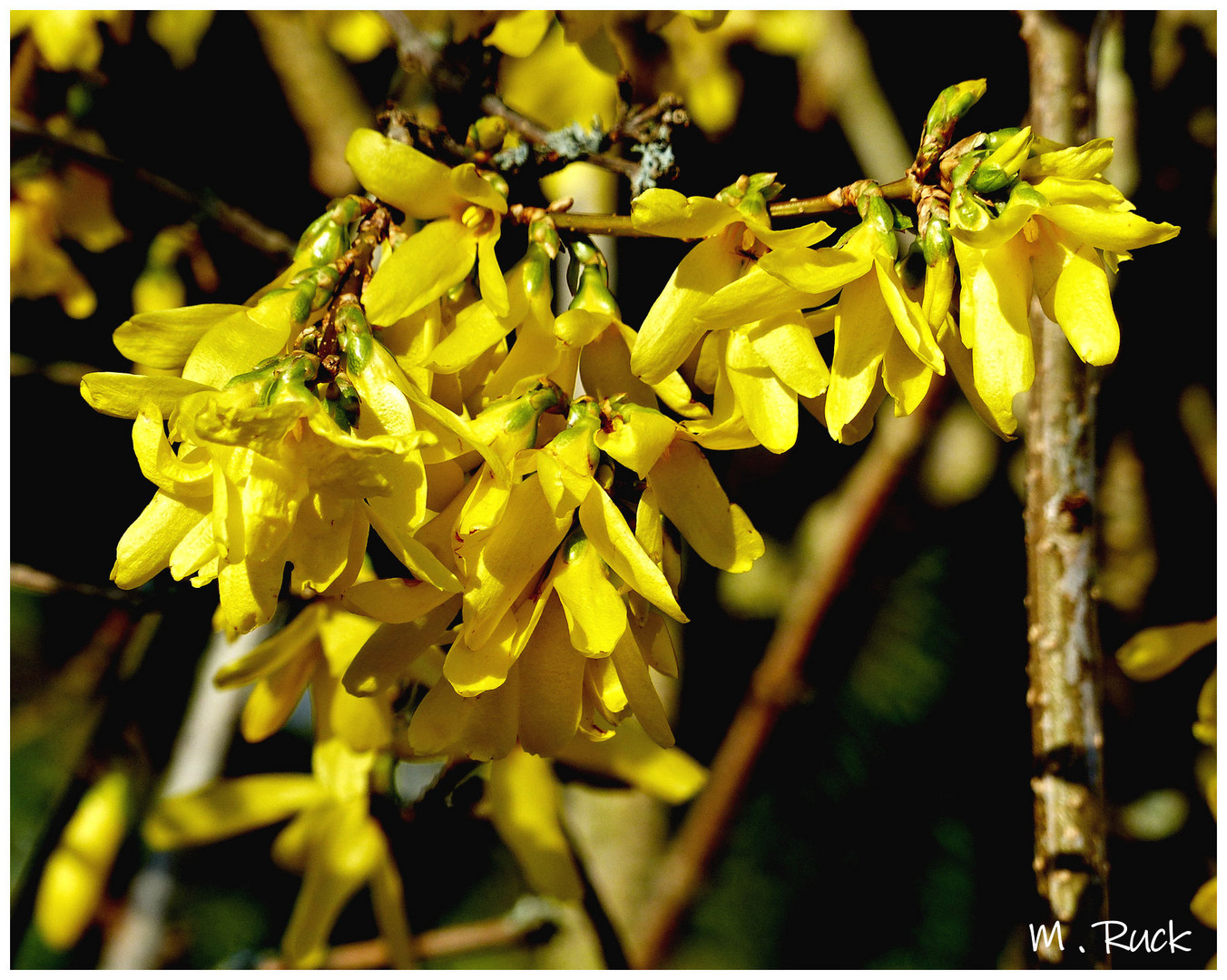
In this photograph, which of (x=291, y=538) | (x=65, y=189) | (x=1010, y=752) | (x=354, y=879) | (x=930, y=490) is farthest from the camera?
(x=930, y=490)

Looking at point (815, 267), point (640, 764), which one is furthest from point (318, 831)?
point (815, 267)

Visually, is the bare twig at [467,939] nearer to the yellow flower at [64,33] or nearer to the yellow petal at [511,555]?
the yellow petal at [511,555]

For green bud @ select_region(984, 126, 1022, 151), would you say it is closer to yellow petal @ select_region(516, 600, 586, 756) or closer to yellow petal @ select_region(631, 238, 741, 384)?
yellow petal @ select_region(631, 238, 741, 384)

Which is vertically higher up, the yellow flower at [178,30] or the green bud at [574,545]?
the yellow flower at [178,30]

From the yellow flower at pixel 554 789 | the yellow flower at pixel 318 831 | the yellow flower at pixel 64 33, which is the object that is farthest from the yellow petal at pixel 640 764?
the yellow flower at pixel 64 33

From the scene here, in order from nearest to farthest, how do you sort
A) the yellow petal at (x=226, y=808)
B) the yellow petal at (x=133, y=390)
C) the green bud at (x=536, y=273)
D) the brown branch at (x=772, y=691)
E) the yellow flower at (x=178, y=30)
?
1. the yellow petal at (x=133, y=390)
2. the green bud at (x=536, y=273)
3. the yellow petal at (x=226, y=808)
4. the yellow flower at (x=178, y=30)
5. the brown branch at (x=772, y=691)

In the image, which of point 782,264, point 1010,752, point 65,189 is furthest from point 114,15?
point 1010,752

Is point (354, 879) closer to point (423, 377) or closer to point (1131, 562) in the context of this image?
point (423, 377)
